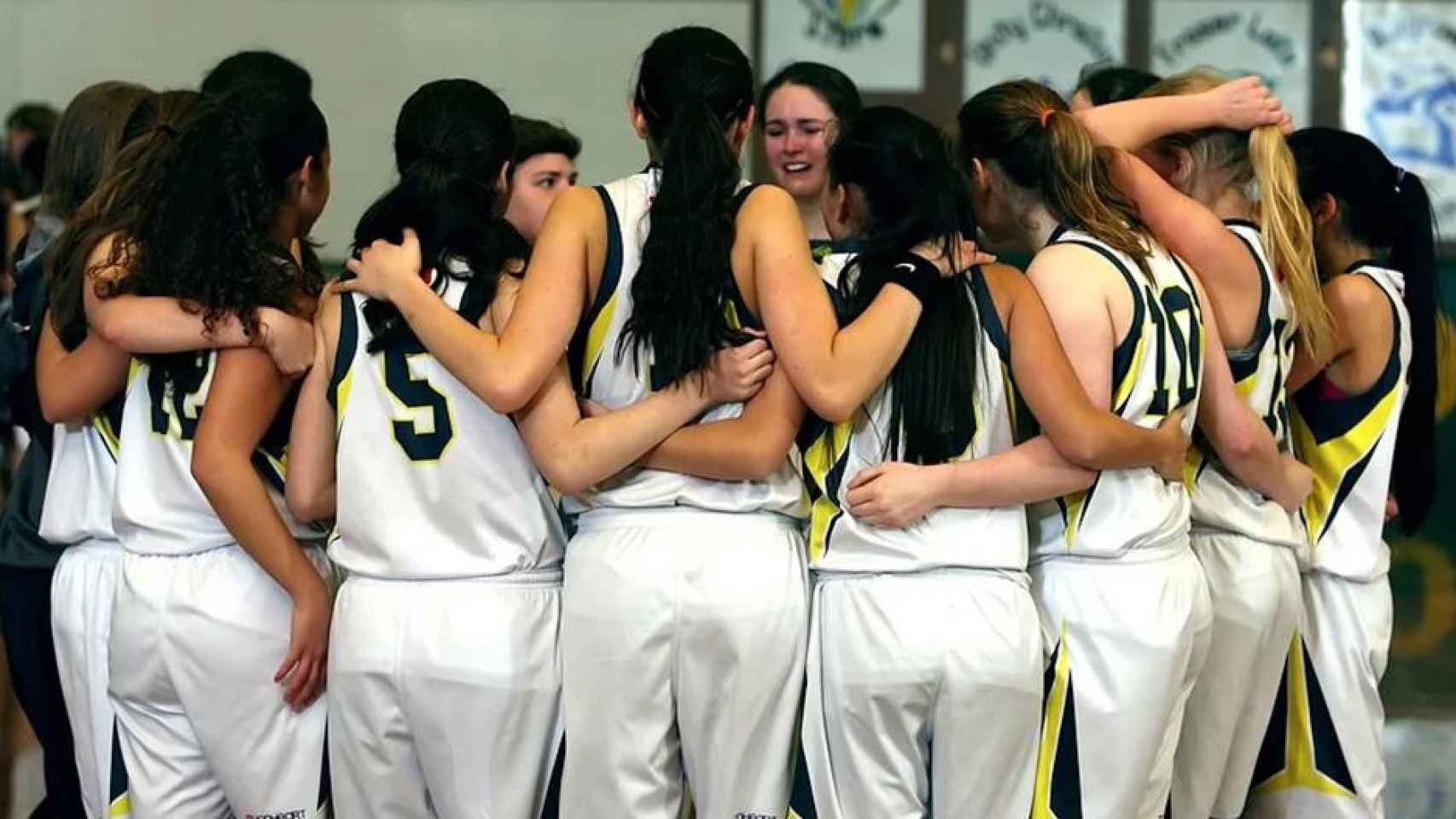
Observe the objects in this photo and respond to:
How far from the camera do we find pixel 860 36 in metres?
8.70

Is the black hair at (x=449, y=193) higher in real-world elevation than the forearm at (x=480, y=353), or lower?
higher

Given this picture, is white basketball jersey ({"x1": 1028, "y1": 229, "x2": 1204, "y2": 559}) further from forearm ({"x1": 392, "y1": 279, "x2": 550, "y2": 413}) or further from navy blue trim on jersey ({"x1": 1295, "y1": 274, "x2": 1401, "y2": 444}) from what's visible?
forearm ({"x1": 392, "y1": 279, "x2": 550, "y2": 413})

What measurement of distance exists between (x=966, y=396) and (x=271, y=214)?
128 centimetres

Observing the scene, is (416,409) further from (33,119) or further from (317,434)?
(33,119)

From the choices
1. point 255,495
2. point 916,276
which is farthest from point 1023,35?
point 255,495

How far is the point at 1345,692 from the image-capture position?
381cm

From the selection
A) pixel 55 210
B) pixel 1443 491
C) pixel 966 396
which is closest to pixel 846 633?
pixel 966 396

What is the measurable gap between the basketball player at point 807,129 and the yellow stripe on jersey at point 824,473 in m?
1.16

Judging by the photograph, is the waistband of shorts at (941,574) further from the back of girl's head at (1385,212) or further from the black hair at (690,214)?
the back of girl's head at (1385,212)

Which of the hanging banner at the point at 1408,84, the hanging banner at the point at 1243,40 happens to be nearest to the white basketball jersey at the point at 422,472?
the hanging banner at the point at 1243,40

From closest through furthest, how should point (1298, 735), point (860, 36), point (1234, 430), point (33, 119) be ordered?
point (1234, 430) → point (1298, 735) → point (33, 119) → point (860, 36)

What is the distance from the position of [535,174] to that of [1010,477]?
174 cm

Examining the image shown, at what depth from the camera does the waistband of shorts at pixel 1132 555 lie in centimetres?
331

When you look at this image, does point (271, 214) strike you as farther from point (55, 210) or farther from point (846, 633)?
point (846, 633)
